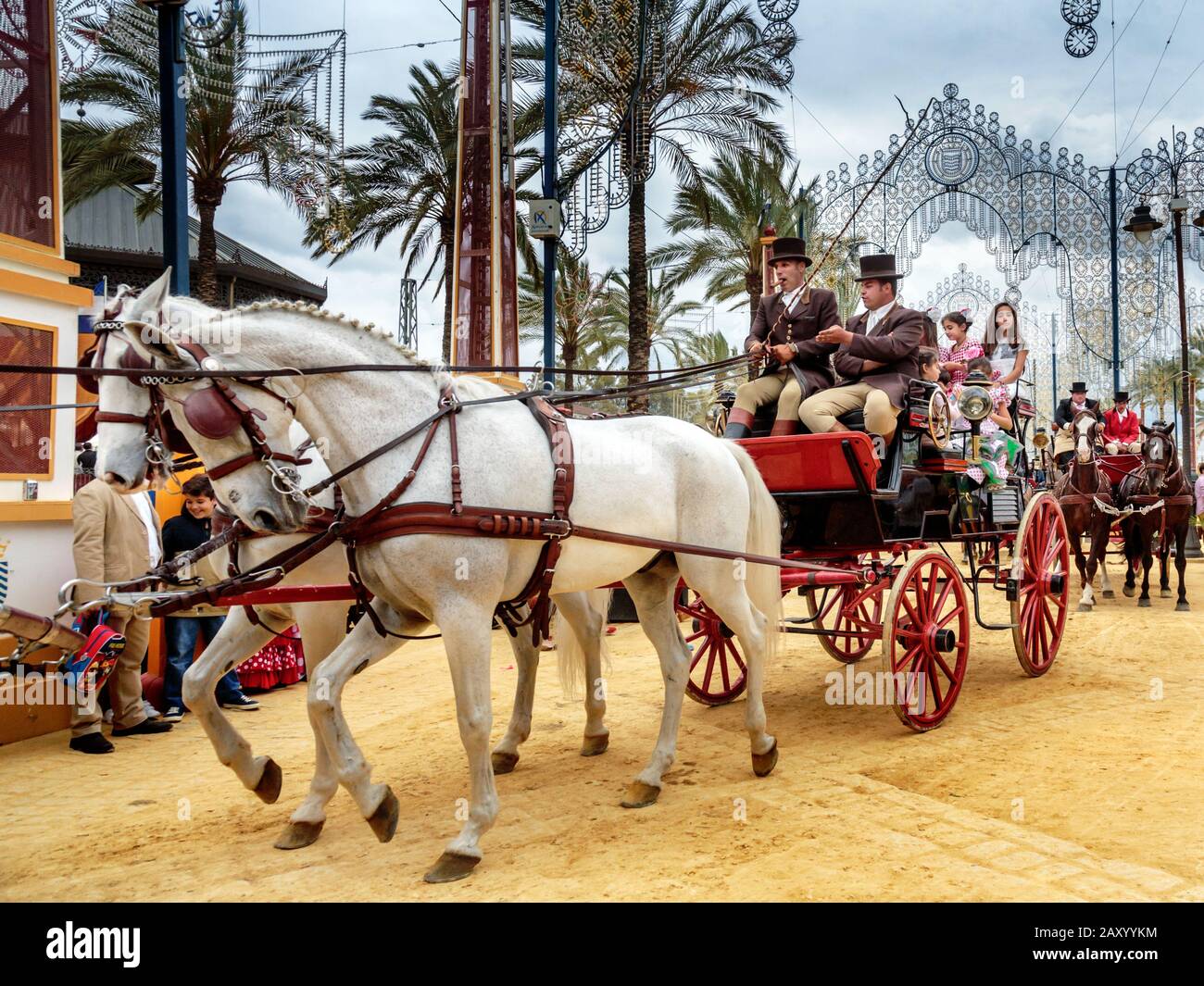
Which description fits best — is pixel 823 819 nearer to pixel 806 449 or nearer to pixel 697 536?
pixel 697 536

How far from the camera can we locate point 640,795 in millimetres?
4730

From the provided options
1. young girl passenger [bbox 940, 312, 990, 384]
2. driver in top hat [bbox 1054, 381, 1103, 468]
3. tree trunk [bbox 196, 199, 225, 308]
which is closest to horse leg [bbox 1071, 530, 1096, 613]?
driver in top hat [bbox 1054, 381, 1103, 468]

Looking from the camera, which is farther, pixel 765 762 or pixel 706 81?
pixel 706 81

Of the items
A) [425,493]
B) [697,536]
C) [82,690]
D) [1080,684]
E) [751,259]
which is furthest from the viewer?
[751,259]

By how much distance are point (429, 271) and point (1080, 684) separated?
17177 mm

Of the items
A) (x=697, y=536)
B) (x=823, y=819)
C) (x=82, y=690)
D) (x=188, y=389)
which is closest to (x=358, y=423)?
(x=188, y=389)

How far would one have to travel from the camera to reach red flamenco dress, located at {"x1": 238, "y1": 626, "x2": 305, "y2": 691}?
8.19 m

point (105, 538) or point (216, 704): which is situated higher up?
point (105, 538)

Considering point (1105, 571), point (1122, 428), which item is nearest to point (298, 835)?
point (1105, 571)

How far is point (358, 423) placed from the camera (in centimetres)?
387

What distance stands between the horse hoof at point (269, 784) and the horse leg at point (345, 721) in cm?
75

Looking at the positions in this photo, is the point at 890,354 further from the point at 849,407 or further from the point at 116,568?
the point at 116,568

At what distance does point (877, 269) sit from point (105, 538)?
5.53 meters
